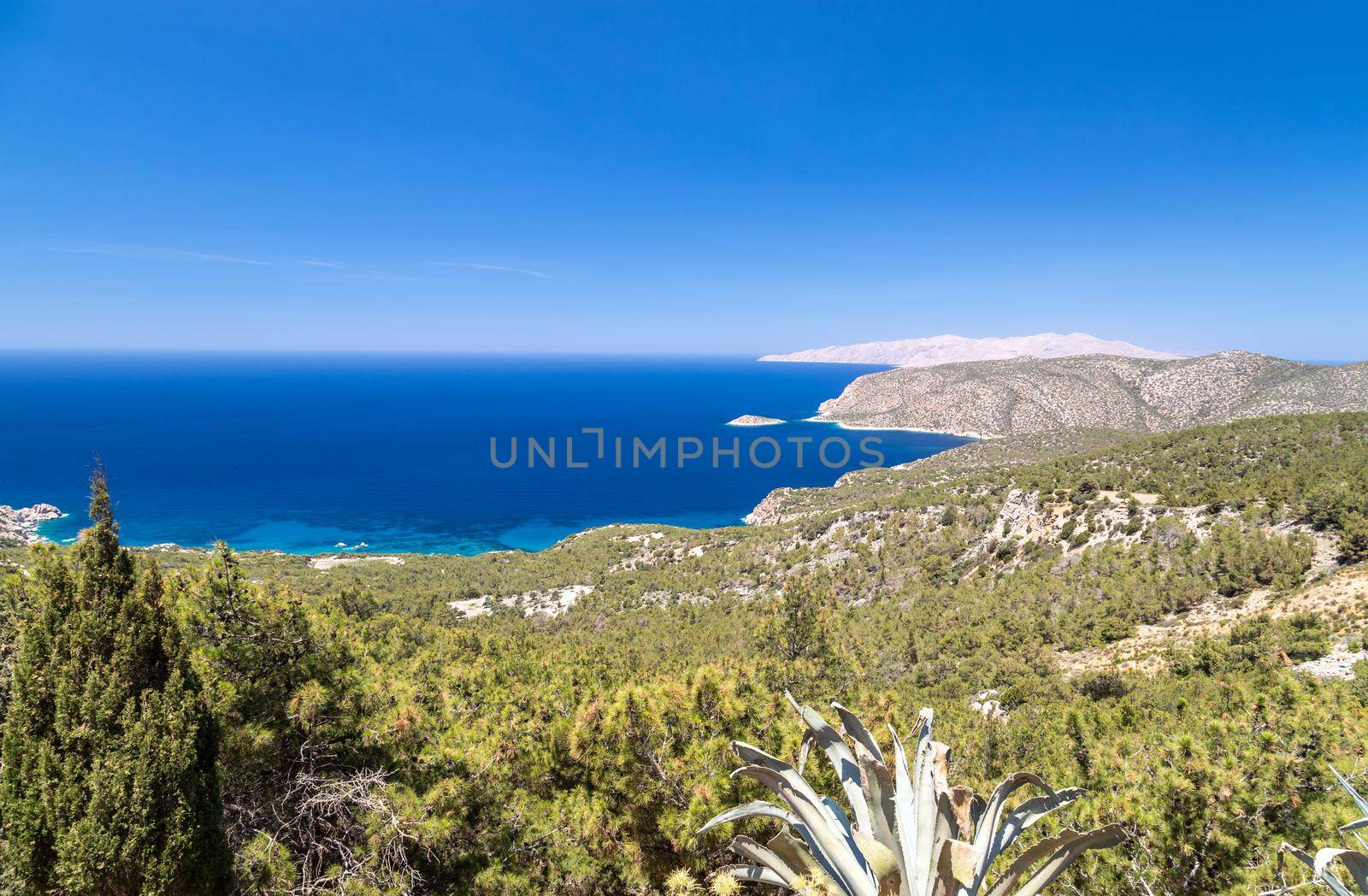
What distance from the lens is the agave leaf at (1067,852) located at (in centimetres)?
261

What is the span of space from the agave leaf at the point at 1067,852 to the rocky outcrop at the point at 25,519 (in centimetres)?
8007

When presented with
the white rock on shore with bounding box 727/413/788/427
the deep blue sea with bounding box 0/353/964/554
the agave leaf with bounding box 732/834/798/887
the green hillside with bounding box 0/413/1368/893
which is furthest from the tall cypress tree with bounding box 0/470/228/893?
the white rock on shore with bounding box 727/413/788/427

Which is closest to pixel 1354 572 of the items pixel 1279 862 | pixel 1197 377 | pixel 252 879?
pixel 1279 862

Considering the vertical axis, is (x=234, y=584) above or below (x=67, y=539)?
above

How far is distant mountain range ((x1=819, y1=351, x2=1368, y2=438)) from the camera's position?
82938mm

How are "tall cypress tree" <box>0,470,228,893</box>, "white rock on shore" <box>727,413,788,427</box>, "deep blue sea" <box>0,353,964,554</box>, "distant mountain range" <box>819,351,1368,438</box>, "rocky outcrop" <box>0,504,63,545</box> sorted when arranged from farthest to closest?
"white rock on shore" <box>727,413,788,427</box> → "distant mountain range" <box>819,351,1368,438</box> → "deep blue sea" <box>0,353,964,554</box> → "rocky outcrop" <box>0,504,63,545</box> → "tall cypress tree" <box>0,470,228,893</box>

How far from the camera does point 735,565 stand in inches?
1745

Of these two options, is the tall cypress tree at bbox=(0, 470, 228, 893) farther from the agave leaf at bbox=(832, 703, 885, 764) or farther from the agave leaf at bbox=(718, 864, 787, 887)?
the agave leaf at bbox=(832, 703, 885, 764)

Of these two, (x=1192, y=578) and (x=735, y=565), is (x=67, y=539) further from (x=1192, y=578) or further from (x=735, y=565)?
(x=1192, y=578)

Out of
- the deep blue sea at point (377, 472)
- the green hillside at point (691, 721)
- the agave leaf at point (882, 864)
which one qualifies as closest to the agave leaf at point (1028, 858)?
the agave leaf at point (882, 864)

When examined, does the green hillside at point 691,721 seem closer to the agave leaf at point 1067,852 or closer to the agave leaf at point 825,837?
the agave leaf at point 825,837

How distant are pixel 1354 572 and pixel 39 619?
29454 millimetres

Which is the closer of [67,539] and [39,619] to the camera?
[39,619]

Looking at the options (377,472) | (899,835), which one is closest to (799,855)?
(899,835)
